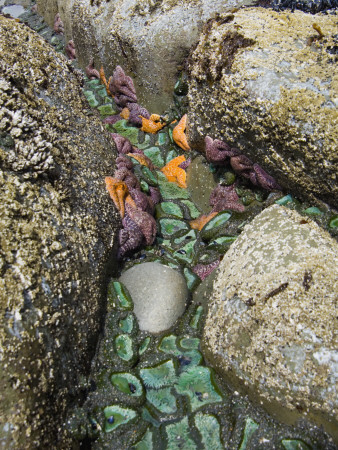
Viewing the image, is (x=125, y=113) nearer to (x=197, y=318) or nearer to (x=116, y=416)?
(x=197, y=318)

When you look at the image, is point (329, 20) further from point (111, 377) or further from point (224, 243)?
point (111, 377)

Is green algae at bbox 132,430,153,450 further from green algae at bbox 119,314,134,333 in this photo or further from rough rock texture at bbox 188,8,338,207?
rough rock texture at bbox 188,8,338,207

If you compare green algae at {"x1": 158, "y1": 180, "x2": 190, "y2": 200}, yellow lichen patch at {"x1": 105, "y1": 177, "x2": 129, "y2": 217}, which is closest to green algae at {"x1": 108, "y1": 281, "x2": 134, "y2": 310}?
yellow lichen patch at {"x1": 105, "y1": 177, "x2": 129, "y2": 217}

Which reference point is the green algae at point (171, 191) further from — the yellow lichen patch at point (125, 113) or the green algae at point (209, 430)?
the green algae at point (209, 430)

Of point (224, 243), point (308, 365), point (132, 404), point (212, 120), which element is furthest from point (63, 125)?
point (308, 365)

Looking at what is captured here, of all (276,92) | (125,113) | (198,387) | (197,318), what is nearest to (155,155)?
(125,113)

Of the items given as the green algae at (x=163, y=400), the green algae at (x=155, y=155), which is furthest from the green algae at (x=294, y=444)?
the green algae at (x=155, y=155)
